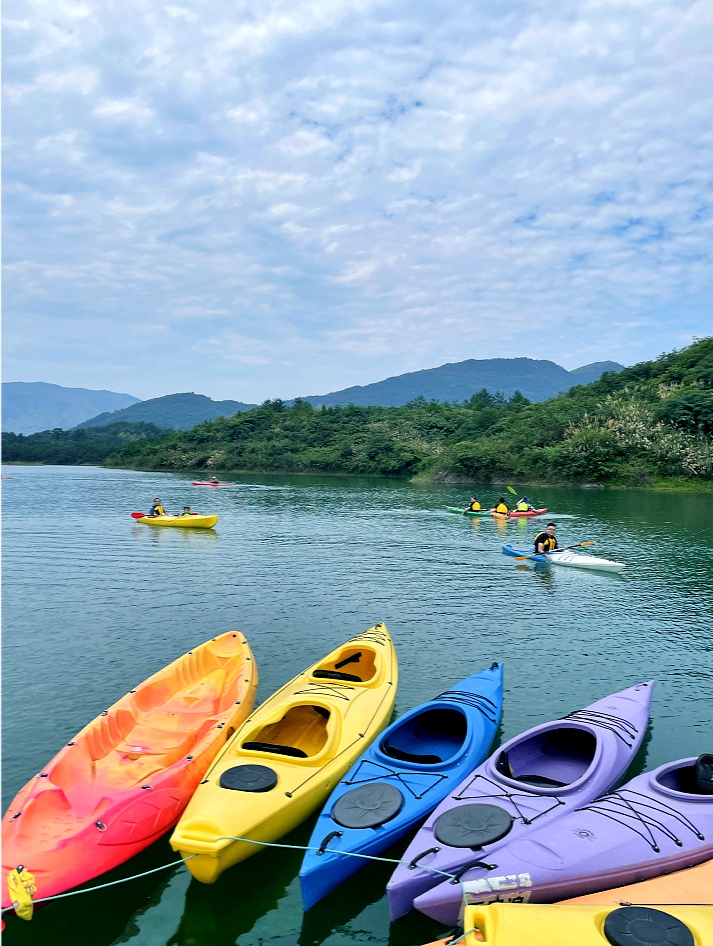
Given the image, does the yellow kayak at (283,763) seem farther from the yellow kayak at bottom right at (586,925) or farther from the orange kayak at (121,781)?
the yellow kayak at bottom right at (586,925)

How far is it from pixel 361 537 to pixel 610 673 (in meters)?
17.1

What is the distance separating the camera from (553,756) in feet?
28.1

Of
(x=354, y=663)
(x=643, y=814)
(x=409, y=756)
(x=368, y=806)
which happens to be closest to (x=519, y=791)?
(x=643, y=814)

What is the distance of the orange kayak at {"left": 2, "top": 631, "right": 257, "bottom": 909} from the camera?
6.08 metres

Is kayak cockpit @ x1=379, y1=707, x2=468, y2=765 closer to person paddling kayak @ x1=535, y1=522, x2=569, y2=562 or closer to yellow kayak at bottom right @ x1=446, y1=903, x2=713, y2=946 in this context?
yellow kayak at bottom right @ x1=446, y1=903, x2=713, y2=946

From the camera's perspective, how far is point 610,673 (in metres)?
12.2

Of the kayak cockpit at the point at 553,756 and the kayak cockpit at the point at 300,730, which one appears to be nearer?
the kayak cockpit at the point at 553,756

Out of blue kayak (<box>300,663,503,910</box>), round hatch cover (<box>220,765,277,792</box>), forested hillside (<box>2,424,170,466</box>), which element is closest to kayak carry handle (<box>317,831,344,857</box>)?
blue kayak (<box>300,663,503,910</box>)

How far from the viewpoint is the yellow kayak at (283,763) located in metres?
6.21

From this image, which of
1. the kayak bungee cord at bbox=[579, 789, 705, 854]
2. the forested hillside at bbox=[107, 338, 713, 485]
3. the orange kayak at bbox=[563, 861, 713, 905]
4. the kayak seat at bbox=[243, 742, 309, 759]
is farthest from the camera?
the forested hillside at bbox=[107, 338, 713, 485]

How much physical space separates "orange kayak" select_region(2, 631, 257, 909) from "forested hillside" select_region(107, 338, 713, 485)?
172 feet

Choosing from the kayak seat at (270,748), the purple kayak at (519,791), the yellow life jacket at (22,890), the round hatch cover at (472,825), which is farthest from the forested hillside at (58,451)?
the round hatch cover at (472,825)

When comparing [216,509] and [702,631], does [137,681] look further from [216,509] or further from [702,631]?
[216,509]

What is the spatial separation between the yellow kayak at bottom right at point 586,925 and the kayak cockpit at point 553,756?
104 inches
